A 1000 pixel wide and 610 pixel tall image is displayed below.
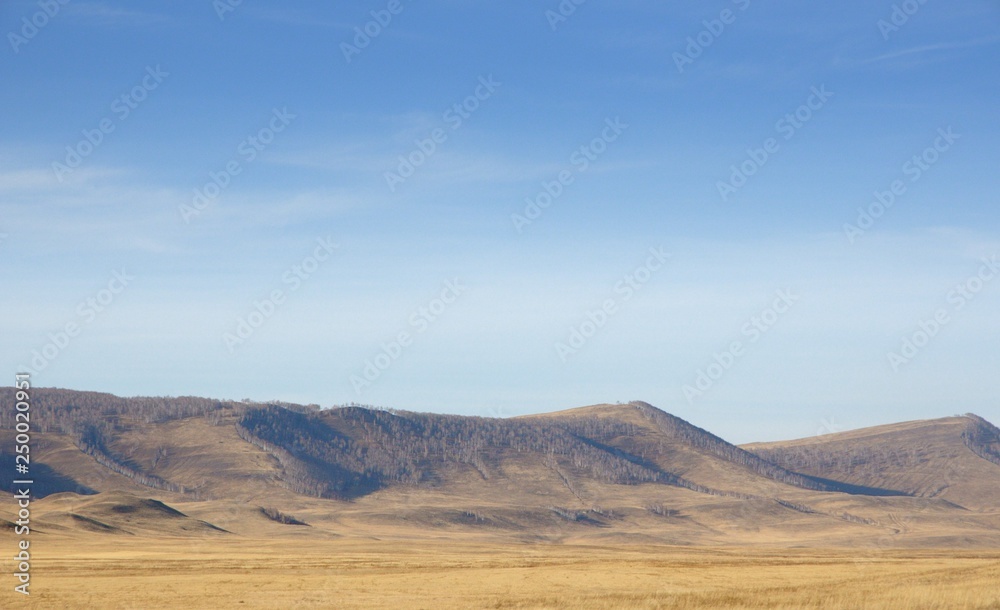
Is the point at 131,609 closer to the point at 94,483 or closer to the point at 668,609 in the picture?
the point at 668,609

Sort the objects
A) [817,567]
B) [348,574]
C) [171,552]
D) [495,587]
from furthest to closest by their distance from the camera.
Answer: [171,552]
[817,567]
[348,574]
[495,587]

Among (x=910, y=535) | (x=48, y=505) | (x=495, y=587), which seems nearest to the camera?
(x=495, y=587)

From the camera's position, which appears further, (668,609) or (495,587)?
(495,587)

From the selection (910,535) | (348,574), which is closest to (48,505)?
(348,574)

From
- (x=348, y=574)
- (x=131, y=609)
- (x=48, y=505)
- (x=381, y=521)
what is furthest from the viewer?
(x=381, y=521)

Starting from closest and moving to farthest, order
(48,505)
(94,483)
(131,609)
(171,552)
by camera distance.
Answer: (131,609)
(171,552)
(48,505)
(94,483)

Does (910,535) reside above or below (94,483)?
below

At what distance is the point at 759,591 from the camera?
4531 centimetres

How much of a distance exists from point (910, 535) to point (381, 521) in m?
88.6

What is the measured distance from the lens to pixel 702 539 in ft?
536

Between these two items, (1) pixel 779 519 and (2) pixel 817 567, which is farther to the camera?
(1) pixel 779 519

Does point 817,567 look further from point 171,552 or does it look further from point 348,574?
point 171,552

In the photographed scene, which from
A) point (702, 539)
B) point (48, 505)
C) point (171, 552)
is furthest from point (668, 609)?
point (702, 539)

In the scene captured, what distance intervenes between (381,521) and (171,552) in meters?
77.3
